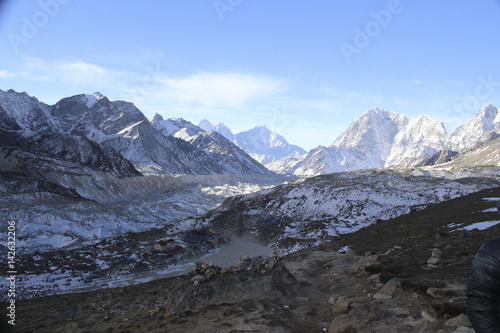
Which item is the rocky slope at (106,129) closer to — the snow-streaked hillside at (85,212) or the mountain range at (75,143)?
the mountain range at (75,143)

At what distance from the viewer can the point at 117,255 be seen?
3478cm

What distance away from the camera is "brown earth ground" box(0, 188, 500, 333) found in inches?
300

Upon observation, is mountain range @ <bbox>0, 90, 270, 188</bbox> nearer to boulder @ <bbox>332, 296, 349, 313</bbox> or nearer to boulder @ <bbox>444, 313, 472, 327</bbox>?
boulder @ <bbox>332, 296, 349, 313</bbox>

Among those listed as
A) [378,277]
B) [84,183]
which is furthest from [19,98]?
[378,277]

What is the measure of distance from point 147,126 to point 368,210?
176 metres

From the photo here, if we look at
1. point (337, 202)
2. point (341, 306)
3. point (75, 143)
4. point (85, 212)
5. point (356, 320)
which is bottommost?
point (337, 202)

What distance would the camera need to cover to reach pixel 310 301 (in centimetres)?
1038

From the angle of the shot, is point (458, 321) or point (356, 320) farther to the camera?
point (356, 320)

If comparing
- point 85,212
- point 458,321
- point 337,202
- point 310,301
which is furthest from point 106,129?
point 458,321

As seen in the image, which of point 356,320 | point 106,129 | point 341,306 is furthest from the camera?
point 106,129

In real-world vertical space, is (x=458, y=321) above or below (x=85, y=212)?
below

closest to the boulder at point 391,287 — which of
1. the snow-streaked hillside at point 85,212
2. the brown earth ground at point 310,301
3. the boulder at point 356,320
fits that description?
the brown earth ground at point 310,301

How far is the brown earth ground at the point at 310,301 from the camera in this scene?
25.0 ft

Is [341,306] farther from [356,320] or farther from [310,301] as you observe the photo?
[310,301]
